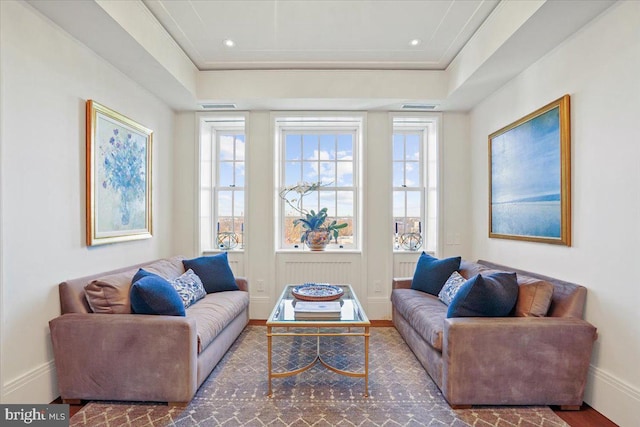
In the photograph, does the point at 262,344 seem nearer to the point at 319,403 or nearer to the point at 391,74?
the point at 319,403

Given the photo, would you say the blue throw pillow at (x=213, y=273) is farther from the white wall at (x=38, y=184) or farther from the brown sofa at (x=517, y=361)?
the brown sofa at (x=517, y=361)

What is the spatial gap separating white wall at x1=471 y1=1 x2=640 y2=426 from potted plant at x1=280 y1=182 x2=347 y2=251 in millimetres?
2202

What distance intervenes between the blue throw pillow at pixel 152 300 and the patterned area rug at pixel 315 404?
1.94 feet

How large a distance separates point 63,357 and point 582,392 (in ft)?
10.6

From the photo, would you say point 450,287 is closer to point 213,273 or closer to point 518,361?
point 518,361

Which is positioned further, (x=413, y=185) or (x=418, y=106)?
(x=413, y=185)

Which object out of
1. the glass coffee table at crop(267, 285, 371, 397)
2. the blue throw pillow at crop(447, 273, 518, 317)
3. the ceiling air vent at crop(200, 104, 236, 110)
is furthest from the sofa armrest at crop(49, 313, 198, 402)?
the ceiling air vent at crop(200, 104, 236, 110)

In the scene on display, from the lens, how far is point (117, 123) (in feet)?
9.13

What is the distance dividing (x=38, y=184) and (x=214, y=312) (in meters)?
1.46

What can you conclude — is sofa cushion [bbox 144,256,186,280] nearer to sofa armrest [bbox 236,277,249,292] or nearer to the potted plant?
sofa armrest [bbox 236,277,249,292]

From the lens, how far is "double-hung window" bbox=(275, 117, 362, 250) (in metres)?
4.20

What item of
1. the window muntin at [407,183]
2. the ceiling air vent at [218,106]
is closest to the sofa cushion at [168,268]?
the ceiling air vent at [218,106]

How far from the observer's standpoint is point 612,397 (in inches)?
77.4

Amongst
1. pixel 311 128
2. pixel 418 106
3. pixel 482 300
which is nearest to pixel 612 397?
pixel 482 300
